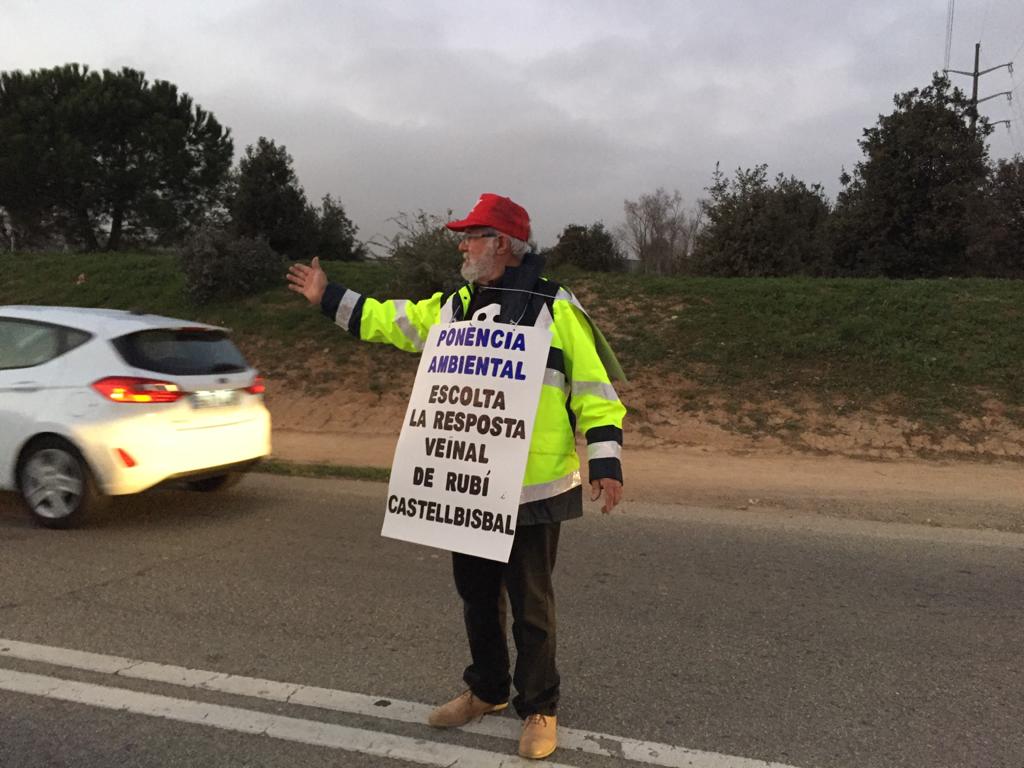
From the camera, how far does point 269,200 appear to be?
73.9ft

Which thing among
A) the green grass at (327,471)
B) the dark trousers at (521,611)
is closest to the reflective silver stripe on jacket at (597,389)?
the dark trousers at (521,611)

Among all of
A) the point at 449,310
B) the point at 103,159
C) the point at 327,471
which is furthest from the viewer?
the point at 103,159

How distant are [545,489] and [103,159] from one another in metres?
33.5

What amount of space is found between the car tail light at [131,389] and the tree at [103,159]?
28.4 metres

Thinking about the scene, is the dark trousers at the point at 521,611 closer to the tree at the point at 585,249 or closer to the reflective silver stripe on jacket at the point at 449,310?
the reflective silver stripe on jacket at the point at 449,310

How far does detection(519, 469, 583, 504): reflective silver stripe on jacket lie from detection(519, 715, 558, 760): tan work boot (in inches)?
32.9

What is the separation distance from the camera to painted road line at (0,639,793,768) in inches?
118

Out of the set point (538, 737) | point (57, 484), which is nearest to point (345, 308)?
point (538, 737)

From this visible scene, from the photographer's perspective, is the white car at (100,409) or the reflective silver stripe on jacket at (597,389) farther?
the white car at (100,409)

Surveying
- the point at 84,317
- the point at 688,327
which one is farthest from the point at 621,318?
the point at 84,317

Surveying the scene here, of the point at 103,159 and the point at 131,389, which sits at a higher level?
the point at 103,159

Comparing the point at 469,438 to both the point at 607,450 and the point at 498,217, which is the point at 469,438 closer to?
the point at 607,450

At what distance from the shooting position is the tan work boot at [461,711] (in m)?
3.15

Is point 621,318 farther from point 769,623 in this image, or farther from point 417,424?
point 417,424
